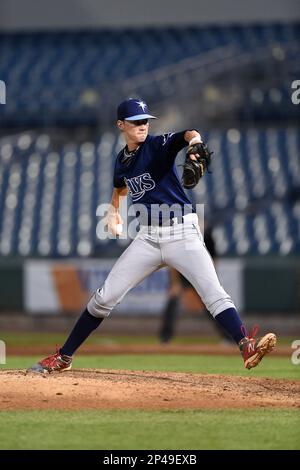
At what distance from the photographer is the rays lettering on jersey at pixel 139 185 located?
6340 millimetres

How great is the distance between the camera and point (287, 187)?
17812mm

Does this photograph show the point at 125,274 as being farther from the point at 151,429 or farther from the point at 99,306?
the point at 151,429

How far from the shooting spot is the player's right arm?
6.75m

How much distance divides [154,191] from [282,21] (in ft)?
52.9

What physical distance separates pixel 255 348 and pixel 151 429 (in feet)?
4.25

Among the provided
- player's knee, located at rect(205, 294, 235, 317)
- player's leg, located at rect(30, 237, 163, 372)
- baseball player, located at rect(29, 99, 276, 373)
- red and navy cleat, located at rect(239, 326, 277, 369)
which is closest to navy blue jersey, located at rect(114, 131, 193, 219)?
baseball player, located at rect(29, 99, 276, 373)

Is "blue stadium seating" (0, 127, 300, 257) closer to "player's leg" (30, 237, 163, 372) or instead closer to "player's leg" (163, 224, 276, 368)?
"player's leg" (30, 237, 163, 372)

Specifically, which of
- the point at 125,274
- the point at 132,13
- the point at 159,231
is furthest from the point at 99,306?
the point at 132,13

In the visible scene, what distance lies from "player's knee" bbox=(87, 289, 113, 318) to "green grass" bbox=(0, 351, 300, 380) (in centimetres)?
162

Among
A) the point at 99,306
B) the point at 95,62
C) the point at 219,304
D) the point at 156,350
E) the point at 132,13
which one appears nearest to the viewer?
the point at 219,304

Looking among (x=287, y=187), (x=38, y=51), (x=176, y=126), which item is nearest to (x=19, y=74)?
(x=38, y=51)

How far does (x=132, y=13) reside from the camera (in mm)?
22047

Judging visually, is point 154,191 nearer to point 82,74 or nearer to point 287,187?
point 287,187

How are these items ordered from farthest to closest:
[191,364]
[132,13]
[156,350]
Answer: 1. [132,13]
2. [156,350]
3. [191,364]
